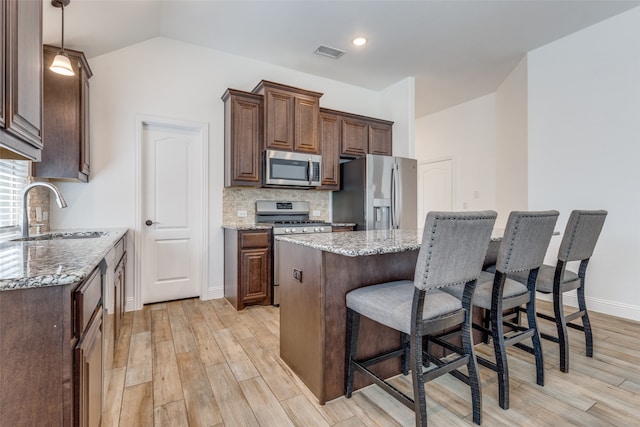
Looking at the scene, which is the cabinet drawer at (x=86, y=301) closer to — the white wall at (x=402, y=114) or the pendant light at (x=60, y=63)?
the pendant light at (x=60, y=63)

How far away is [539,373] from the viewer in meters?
1.84

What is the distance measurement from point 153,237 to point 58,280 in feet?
9.17

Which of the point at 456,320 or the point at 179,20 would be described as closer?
the point at 456,320

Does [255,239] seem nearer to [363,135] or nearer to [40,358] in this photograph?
[363,135]

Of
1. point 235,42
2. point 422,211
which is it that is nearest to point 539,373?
point 235,42

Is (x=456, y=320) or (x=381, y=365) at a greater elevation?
(x=456, y=320)

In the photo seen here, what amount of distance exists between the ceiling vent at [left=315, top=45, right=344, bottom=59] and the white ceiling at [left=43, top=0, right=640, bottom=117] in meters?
0.08

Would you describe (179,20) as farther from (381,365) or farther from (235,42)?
(381,365)

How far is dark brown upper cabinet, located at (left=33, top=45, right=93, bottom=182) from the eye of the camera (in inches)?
94.6

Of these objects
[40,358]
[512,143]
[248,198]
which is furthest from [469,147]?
[40,358]

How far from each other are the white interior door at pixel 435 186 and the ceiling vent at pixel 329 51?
299cm

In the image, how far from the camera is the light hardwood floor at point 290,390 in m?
1.58

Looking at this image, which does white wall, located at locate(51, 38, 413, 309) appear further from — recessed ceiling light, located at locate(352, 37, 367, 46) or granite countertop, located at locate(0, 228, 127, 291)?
granite countertop, located at locate(0, 228, 127, 291)

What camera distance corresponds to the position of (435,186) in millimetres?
5898
